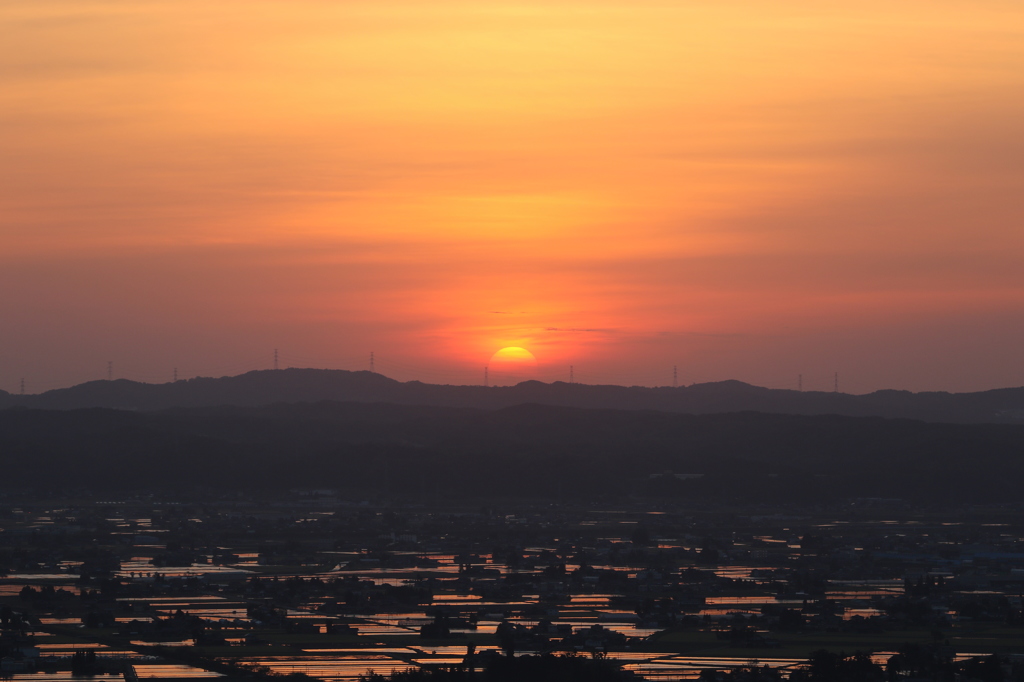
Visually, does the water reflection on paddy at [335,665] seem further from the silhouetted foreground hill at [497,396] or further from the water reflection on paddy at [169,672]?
the silhouetted foreground hill at [497,396]

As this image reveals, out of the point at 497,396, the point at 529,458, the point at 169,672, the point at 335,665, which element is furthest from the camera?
the point at 497,396

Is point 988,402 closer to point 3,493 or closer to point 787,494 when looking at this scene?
point 787,494

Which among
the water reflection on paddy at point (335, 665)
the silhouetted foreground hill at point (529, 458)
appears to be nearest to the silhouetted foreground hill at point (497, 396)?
the silhouetted foreground hill at point (529, 458)

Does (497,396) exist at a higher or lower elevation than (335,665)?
higher

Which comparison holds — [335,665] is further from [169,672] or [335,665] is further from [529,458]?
[529,458]

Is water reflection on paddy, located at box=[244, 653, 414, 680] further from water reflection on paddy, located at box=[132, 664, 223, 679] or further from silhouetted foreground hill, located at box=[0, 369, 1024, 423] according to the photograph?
silhouetted foreground hill, located at box=[0, 369, 1024, 423]

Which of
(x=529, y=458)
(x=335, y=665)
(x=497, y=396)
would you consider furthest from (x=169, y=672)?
(x=497, y=396)
